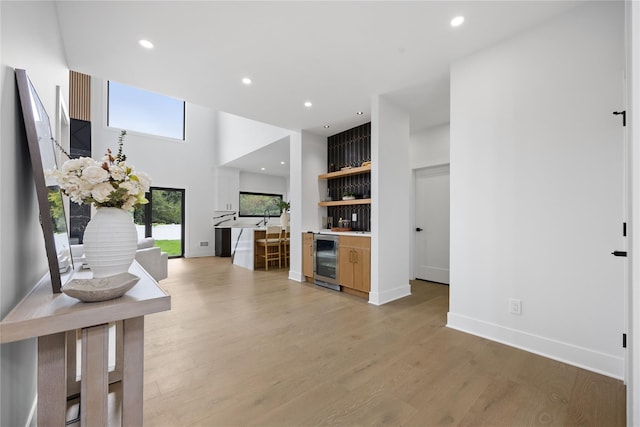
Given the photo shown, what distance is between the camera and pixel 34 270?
135 cm

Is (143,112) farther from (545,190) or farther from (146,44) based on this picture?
(545,190)

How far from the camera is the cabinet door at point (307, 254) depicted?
4.60 m

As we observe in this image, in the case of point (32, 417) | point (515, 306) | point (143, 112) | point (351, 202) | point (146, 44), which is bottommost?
point (32, 417)

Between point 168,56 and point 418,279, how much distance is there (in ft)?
16.0

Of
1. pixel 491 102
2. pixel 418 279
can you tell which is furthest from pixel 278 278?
pixel 491 102

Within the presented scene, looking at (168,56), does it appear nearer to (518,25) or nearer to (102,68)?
(102,68)

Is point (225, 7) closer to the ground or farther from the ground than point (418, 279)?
farther from the ground

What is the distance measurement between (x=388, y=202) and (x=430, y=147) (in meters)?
1.74

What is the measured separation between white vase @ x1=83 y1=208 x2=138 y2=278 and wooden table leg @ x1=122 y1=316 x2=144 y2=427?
258 millimetres

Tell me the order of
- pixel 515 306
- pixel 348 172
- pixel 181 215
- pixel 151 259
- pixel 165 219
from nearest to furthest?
pixel 515 306 → pixel 151 259 → pixel 348 172 → pixel 165 219 → pixel 181 215

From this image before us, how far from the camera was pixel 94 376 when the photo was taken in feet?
3.23

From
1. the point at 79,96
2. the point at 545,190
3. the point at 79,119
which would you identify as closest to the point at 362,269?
the point at 545,190

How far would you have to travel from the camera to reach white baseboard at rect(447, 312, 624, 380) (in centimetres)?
186

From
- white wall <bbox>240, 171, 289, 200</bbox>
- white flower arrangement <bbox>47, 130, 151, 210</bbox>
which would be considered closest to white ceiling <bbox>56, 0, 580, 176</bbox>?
white flower arrangement <bbox>47, 130, 151, 210</bbox>
